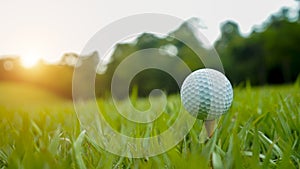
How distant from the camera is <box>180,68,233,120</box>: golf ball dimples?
72cm

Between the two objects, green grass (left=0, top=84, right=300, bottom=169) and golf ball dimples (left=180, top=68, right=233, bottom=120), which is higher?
golf ball dimples (left=180, top=68, right=233, bottom=120)

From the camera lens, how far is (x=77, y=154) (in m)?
0.54

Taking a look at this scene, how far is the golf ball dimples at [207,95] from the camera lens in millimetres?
725

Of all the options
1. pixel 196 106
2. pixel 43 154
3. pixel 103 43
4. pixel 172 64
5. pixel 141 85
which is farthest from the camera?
pixel 141 85

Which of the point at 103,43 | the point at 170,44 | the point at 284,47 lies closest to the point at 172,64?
the point at 170,44

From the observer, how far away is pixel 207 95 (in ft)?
2.46

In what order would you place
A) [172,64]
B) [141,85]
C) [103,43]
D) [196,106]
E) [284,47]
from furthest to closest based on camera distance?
[141,85] → [172,64] → [284,47] → [103,43] → [196,106]

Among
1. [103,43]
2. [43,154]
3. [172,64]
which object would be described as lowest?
[172,64]

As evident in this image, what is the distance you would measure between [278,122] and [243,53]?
78.5 feet

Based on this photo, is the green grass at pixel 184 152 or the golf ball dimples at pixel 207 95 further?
the golf ball dimples at pixel 207 95

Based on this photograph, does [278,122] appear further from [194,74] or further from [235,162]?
[235,162]

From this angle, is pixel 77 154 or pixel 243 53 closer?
pixel 77 154

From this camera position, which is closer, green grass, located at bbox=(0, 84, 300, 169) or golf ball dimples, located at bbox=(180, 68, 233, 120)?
green grass, located at bbox=(0, 84, 300, 169)

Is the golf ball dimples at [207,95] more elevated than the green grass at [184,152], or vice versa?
the golf ball dimples at [207,95]
